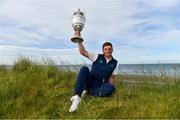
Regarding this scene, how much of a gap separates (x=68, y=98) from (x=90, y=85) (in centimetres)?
50

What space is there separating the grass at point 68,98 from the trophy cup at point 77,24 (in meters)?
1.13

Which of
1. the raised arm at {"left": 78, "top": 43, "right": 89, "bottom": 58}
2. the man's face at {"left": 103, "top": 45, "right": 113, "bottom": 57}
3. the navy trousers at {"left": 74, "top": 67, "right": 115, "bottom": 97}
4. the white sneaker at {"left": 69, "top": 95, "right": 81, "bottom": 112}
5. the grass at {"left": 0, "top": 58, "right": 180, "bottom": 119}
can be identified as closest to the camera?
the grass at {"left": 0, "top": 58, "right": 180, "bottom": 119}

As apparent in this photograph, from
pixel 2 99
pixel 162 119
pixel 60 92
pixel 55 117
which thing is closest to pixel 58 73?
pixel 60 92

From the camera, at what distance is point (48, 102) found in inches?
262

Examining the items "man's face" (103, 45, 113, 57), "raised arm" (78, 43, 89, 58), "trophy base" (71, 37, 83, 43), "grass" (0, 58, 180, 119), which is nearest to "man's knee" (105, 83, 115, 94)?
"grass" (0, 58, 180, 119)

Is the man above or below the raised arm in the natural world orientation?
below

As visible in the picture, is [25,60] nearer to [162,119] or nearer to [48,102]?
[48,102]

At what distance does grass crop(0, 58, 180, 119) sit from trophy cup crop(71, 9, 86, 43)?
113 centimetres

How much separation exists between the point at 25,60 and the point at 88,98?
3492 millimetres

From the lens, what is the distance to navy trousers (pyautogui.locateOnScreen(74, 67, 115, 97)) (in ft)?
21.2

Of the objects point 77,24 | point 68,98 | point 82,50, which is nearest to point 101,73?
point 82,50

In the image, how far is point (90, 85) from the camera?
6871 mm

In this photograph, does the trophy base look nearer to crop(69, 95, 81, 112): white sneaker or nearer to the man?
the man

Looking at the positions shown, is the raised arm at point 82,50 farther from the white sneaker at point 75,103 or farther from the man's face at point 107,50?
the white sneaker at point 75,103
